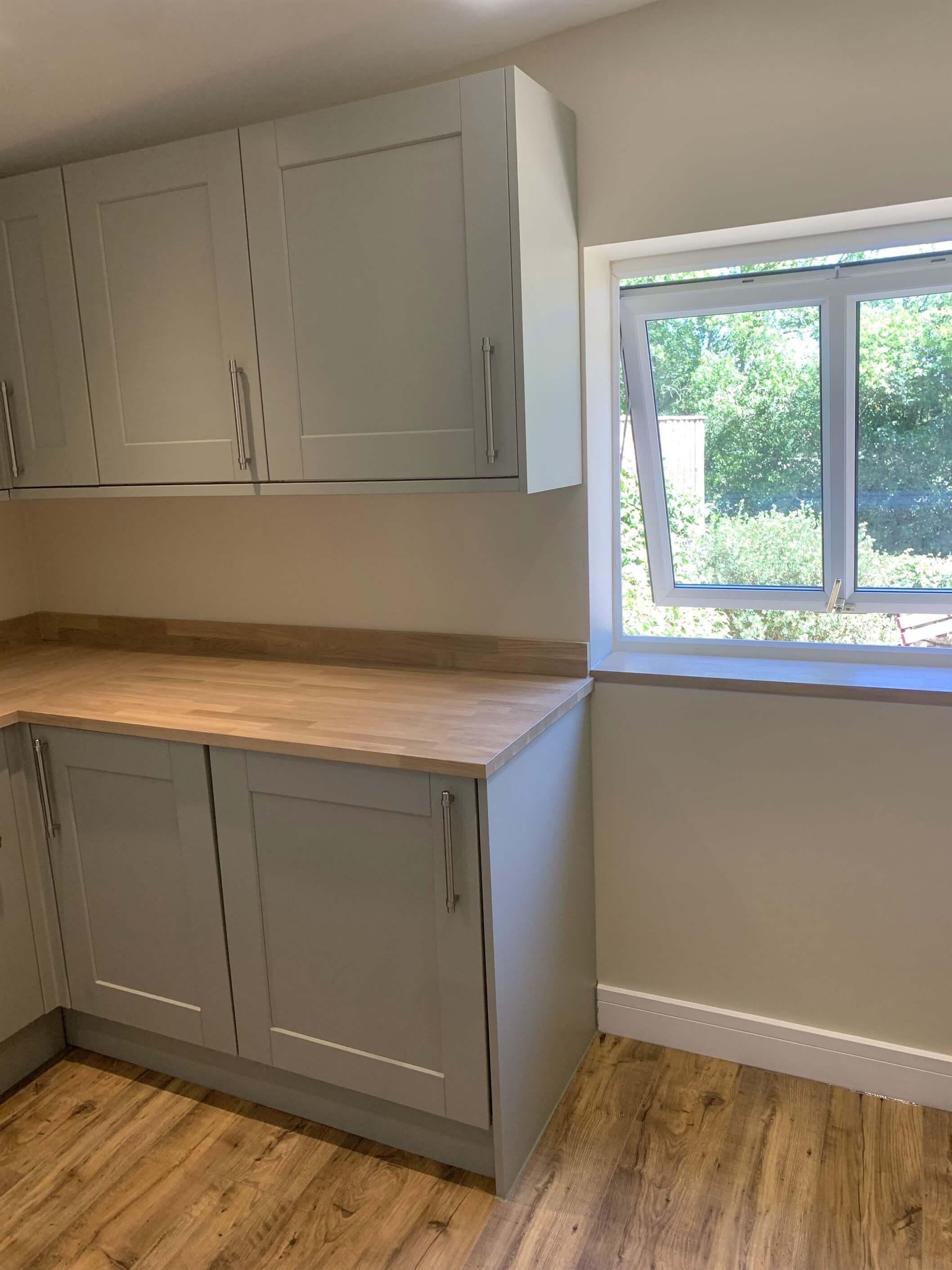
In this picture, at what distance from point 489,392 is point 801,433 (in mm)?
832

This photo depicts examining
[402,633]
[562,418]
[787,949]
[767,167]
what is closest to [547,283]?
[562,418]

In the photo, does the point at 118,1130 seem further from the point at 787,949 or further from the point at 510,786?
the point at 787,949

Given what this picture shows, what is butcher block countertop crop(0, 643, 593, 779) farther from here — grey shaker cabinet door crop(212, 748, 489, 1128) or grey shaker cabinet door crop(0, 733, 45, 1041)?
grey shaker cabinet door crop(0, 733, 45, 1041)

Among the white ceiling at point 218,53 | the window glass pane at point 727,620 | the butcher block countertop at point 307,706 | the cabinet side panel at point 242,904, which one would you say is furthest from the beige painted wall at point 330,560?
the white ceiling at point 218,53

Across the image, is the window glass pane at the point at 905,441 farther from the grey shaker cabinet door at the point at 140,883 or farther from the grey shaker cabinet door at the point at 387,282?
the grey shaker cabinet door at the point at 140,883

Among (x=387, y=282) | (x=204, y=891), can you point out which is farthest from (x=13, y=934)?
(x=387, y=282)

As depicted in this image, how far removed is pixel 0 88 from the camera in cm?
209

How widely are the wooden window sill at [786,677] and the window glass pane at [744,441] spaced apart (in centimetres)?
24

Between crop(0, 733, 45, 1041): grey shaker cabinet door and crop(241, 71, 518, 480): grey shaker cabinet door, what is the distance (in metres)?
1.05

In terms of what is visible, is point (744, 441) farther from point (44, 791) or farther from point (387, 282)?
point (44, 791)

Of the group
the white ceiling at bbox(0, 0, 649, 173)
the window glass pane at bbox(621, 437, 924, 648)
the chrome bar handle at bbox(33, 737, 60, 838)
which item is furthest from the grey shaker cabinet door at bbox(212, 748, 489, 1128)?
the white ceiling at bbox(0, 0, 649, 173)

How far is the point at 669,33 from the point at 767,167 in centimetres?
35

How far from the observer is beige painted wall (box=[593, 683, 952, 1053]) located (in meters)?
2.04

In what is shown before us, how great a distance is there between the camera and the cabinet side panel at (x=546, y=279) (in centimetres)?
180
